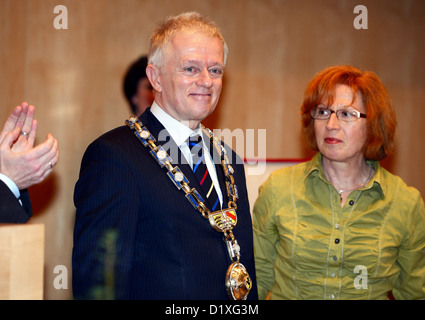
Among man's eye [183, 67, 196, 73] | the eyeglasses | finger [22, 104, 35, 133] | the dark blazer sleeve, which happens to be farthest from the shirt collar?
the eyeglasses

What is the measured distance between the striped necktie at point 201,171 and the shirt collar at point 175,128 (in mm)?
42

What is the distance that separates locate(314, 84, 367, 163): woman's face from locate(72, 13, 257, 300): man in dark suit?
22.6 inches

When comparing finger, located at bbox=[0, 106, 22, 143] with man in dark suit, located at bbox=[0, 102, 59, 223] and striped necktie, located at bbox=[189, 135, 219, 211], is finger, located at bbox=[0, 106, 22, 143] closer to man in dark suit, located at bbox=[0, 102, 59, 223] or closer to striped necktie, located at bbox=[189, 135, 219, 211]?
man in dark suit, located at bbox=[0, 102, 59, 223]

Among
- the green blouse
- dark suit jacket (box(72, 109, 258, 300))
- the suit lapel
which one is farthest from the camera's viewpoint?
the green blouse

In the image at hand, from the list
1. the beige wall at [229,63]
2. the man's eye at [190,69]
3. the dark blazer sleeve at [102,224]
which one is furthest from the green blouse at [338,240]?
the beige wall at [229,63]

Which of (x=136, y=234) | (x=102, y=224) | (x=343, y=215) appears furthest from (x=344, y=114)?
(x=102, y=224)

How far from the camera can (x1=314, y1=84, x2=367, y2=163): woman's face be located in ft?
7.88

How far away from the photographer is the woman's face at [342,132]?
7.88ft

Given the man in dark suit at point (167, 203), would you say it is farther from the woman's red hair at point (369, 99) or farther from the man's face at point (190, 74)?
the woman's red hair at point (369, 99)

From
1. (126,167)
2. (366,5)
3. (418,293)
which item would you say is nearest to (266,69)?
(366,5)

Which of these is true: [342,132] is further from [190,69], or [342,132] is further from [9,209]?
[9,209]

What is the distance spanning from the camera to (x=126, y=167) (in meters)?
1.73
